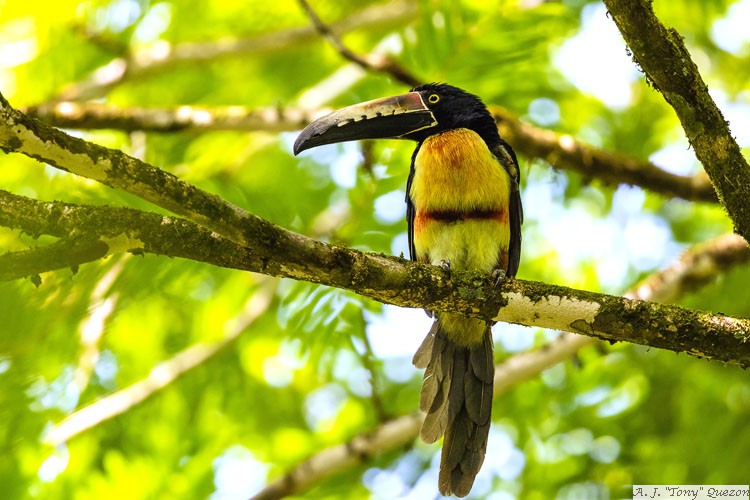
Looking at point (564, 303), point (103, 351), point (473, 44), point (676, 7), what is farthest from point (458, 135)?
point (676, 7)

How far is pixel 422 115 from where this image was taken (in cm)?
597

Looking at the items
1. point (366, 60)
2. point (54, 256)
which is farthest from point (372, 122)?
point (54, 256)

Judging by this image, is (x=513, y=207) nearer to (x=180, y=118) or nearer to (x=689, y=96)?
(x=689, y=96)

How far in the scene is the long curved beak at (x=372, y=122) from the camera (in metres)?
5.34

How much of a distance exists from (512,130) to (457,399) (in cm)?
224

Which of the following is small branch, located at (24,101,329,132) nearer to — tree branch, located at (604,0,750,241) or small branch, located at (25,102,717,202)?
small branch, located at (25,102,717,202)

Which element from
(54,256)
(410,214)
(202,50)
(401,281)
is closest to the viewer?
(54,256)

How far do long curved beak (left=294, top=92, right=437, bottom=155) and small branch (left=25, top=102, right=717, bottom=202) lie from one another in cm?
A: 58

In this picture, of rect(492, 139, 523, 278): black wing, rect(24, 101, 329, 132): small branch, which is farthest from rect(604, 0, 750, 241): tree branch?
rect(24, 101, 329, 132): small branch

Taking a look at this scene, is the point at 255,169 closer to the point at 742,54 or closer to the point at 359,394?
the point at 359,394

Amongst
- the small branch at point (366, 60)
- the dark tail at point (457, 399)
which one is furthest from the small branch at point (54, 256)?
the small branch at point (366, 60)

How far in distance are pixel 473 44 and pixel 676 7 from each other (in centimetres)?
268

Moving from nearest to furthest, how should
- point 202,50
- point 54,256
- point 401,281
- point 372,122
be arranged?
1. point 54,256
2. point 401,281
3. point 372,122
4. point 202,50

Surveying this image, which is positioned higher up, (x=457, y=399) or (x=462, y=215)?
(x=462, y=215)
